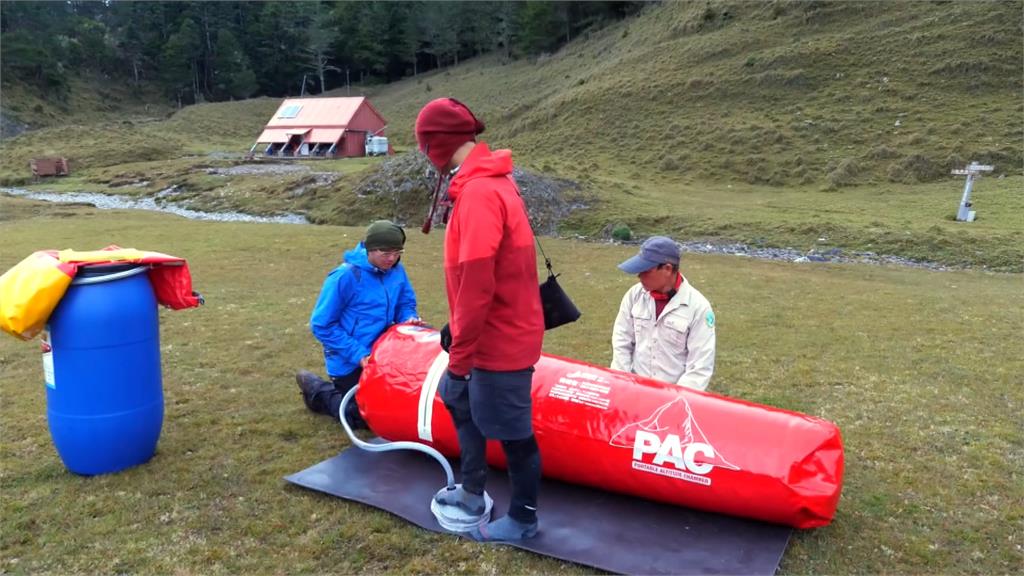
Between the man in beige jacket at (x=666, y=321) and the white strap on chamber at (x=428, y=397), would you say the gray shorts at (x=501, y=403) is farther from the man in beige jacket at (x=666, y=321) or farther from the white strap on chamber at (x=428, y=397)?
the man in beige jacket at (x=666, y=321)

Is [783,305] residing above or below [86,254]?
below

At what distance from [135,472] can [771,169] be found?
108 ft

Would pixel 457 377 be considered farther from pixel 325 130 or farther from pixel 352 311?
pixel 325 130

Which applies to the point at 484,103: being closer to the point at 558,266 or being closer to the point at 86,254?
the point at 558,266

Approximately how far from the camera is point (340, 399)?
Answer: 685 cm

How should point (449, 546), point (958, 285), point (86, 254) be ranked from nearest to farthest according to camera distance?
point (449, 546), point (86, 254), point (958, 285)

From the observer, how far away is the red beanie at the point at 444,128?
4.13 meters

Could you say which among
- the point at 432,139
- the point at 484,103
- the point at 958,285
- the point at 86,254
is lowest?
the point at 958,285

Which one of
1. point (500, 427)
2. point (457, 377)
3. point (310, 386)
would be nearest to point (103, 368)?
point (310, 386)

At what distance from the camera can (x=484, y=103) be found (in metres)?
63.4

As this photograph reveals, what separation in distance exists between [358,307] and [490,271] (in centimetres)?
314

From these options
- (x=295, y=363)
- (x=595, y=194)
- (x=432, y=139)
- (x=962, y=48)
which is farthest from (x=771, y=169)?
(x=432, y=139)

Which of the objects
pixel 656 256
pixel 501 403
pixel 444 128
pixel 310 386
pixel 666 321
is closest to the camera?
pixel 444 128

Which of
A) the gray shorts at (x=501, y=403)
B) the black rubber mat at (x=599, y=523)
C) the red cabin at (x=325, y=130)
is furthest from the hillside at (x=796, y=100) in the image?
the gray shorts at (x=501, y=403)
